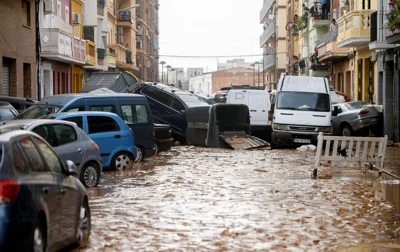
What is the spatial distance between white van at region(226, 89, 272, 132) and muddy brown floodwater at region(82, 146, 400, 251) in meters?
11.6

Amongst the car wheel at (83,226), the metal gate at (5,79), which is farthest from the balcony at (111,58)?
the car wheel at (83,226)

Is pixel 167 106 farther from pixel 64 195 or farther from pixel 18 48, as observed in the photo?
pixel 64 195

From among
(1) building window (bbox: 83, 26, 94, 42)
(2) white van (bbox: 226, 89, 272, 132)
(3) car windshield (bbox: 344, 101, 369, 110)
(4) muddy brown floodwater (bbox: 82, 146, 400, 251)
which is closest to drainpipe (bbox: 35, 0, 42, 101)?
(2) white van (bbox: 226, 89, 272, 132)

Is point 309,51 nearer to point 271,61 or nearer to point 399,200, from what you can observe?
point 271,61

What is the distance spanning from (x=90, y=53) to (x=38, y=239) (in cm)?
4504

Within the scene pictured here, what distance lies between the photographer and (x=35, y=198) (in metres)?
7.93

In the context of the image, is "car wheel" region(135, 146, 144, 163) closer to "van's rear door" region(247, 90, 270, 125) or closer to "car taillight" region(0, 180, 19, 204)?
"van's rear door" region(247, 90, 270, 125)

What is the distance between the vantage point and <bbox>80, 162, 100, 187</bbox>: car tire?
1598 cm

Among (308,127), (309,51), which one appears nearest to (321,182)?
(308,127)

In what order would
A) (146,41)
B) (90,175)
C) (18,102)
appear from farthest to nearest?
(146,41) < (18,102) < (90,175)

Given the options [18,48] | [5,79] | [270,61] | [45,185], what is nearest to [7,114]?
[5,79]

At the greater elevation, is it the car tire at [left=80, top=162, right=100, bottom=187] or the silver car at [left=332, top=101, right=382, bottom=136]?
the silver car at [left=332, top=101, right=382, bottom=136]

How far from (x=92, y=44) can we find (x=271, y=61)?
46.3m

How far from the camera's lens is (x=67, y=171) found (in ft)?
30.9
